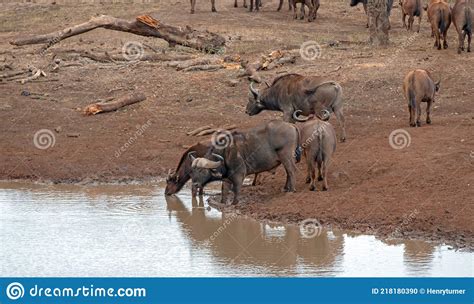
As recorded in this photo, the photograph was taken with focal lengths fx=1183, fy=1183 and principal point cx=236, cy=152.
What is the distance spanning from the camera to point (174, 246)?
43.9 feet

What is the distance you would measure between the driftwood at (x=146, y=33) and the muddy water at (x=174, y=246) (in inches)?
314

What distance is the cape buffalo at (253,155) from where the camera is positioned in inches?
587

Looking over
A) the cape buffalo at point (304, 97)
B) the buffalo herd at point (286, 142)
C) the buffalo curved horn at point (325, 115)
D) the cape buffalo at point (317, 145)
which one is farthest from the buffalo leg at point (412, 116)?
the cape buffalo at point (317, 145)

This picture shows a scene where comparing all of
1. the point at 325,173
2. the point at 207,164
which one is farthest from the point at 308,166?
the point at 207,164

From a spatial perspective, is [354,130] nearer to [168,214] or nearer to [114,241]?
[168,214]

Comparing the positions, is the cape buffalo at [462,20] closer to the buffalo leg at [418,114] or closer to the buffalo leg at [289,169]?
the buffalo leg at [418,114]

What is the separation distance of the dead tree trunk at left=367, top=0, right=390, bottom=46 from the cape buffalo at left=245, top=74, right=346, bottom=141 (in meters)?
6.27

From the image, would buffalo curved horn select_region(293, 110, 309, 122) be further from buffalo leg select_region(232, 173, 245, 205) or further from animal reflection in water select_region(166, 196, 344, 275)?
animal reflection in water select_region(166, 196, 344, 275)

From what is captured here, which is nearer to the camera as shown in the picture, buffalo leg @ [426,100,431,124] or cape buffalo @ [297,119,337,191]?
cape buffalo @ [297,119,337,191]

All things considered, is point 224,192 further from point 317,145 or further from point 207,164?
point 317,145

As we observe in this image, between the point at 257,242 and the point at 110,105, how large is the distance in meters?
6.99

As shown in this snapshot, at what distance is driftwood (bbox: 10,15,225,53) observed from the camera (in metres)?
23.3

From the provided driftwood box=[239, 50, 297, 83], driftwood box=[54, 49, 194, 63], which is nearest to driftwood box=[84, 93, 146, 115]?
driftwood box=[239, 50, 297, 83]

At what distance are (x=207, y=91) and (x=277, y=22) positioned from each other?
28.6 feet
